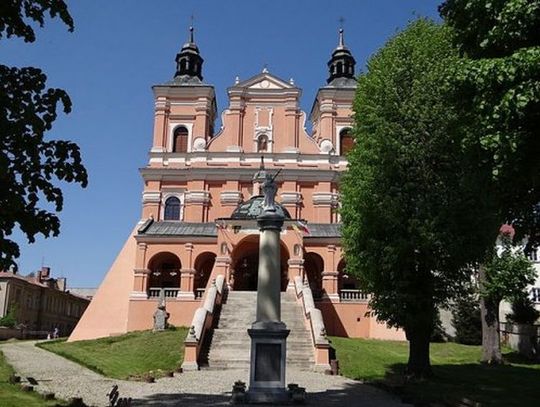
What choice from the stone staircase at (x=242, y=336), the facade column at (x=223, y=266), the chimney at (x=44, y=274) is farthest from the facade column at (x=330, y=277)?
the chimney at (x=44, y=274)

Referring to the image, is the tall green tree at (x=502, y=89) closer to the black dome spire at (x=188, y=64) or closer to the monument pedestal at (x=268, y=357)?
the monument pedestal at (x=268, y=357)

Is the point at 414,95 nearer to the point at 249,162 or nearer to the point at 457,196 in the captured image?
the point at 457,196

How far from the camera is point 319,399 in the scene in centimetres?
1529

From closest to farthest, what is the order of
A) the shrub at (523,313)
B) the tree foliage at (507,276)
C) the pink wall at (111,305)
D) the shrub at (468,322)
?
1. the tree foliage at (507,276)
2. the shrub at (468,322)
3. the shrub at (523,313)
4. the pink wall at (111,305)

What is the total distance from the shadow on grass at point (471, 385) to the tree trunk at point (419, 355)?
1.24 feet

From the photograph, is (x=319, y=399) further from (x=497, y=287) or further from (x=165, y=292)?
(x=165, y=292)

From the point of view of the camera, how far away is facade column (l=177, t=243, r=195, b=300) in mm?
35922

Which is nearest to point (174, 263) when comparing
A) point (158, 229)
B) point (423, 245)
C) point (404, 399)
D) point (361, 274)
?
point (158, 229)

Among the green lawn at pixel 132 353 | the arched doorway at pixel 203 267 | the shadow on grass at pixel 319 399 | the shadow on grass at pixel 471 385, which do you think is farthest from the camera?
the arched doorway at pixel 203 267

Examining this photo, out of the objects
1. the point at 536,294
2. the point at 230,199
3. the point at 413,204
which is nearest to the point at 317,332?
the point at 413,204

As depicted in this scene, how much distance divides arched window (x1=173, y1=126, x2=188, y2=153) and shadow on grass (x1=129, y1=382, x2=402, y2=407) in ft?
100

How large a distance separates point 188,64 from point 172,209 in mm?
12084

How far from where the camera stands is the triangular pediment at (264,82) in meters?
45.1

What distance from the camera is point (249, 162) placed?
43656 mm
